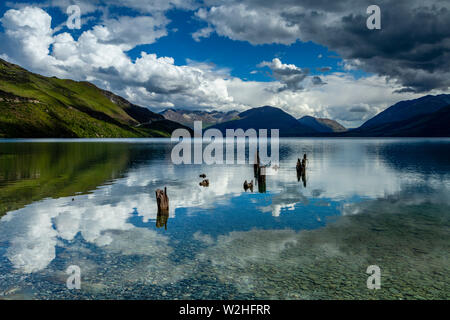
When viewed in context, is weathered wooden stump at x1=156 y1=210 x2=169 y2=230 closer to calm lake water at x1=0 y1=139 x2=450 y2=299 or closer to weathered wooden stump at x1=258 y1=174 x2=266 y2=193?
calm lake water at x1=0 y1=139 x2=450 y2=299

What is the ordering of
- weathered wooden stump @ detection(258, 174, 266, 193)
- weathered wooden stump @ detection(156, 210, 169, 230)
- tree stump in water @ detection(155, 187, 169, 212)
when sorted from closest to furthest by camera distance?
1. weathered wooden stump @ detection(156, 210, 169, 230)
2. tree stump in water @ detection(155, 187, 169, 212)
3. weathered wooden stump @ detection(258, 174, 266, 193)

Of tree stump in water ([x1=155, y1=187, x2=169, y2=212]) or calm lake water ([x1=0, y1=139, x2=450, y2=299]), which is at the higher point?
tree stump in water ([x1=155, y1=187, x2=169, y2=212])

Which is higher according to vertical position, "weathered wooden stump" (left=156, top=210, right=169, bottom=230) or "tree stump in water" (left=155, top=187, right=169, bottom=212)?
"tree stump in water" (left=155, top=187, right=169, bottom=212)

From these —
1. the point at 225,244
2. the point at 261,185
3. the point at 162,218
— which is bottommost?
the point at 225,244

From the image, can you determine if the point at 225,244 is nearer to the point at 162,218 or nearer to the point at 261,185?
the point at 162,218

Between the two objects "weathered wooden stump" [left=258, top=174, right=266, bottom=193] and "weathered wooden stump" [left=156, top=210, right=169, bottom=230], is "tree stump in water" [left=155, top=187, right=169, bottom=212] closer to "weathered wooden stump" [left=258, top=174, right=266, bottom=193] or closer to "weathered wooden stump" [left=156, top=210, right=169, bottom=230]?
"weathered wooden stump" [left=156, top=210, right=169, bottom=230]

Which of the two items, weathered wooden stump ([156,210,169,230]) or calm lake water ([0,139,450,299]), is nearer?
calm lake water ([0,139,450,299])

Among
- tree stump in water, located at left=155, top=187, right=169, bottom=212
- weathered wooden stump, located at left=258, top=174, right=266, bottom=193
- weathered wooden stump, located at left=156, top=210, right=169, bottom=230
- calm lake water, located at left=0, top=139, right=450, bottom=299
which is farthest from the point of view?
weathered wooden stump, located at left=258, top=174, right=266, bottom=193

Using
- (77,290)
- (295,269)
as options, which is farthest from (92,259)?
(295,269)

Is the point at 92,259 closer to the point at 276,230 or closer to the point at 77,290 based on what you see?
the point at 77,290

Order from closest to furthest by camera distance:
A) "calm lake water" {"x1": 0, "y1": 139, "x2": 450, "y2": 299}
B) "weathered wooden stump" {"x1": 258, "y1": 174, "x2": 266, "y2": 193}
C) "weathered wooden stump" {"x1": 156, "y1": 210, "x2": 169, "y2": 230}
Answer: "calm lake water" {"x1": 0, "y1": 139, "x2": 450, "y2": 299}, "weathered wooden stump" {"x1": 156, "y1": 210, "x2": 169, "y2": 230}, "weathered wooden stump" {"x1": 258, "y1": 174, "x2": 266, "y2": 193}

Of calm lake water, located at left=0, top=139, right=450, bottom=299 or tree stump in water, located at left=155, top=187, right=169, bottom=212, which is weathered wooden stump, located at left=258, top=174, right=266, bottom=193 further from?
tree stump in water, located at left=155, top=187, right=169, bottom=212

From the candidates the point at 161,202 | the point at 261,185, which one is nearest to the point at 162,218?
the point at 161,202

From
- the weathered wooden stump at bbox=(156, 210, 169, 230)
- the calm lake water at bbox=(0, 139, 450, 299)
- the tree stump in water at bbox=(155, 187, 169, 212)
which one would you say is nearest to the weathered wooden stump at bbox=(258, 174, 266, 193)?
the calm lake water at bbox=(0, 139, 450, 299)
